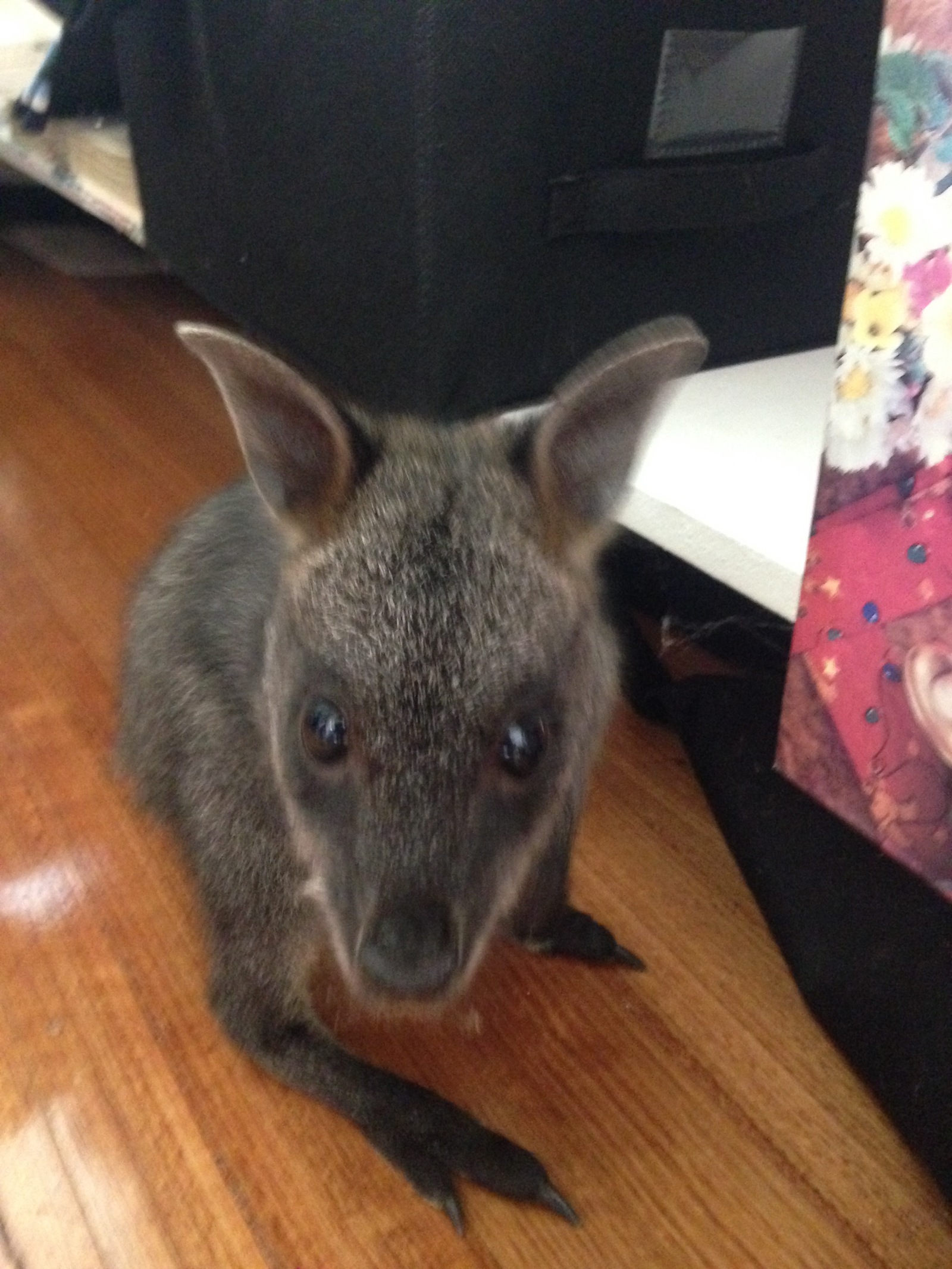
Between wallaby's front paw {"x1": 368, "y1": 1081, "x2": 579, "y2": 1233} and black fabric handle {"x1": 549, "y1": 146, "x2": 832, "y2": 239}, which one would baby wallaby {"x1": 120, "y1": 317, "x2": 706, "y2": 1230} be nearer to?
wallaby's front paw {"x1": 368, "y1": 1081, "x2": 579, "y2": 1233}

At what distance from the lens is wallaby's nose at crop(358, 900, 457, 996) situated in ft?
2.71

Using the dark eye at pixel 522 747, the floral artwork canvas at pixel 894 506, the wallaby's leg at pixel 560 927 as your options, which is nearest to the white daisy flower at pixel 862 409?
the floral artwork canvas at pixel 894 506

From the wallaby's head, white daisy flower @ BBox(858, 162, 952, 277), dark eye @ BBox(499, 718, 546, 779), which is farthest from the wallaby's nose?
white daisy flower @ BBox(858, 162, 952, 277)

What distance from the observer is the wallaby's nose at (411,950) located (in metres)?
0.83

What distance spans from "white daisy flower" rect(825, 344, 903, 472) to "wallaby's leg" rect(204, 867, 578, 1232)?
73 cm

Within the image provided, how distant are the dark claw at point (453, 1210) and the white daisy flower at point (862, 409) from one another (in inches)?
30.7

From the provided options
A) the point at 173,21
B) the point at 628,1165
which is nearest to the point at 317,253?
the point at 173,21

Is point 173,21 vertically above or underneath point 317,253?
above

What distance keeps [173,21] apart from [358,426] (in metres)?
1.14

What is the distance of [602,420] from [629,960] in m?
0.64

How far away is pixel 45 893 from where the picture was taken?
4.29ft

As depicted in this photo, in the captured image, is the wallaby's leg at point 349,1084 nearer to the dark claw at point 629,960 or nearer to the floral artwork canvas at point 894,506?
the dark claw at point 629,960

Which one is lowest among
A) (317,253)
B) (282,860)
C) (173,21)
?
(282,860)

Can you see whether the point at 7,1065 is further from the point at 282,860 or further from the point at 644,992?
the point at 644,992
